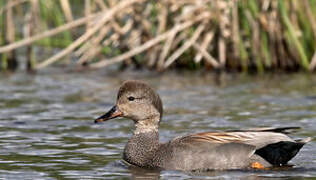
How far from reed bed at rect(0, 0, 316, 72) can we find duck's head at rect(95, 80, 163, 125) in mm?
4554


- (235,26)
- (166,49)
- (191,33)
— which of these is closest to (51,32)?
(166,49)

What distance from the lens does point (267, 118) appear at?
11219 mm

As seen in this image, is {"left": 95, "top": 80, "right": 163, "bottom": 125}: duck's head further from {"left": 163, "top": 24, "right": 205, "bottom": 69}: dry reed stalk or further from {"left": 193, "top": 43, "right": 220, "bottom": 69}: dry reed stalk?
{"left": 193, "top": 43, "right": 220, "bottom": 69}: dry reed stalk

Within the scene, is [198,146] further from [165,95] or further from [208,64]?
[208,64]

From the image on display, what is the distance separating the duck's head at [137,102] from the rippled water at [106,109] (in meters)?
0.49

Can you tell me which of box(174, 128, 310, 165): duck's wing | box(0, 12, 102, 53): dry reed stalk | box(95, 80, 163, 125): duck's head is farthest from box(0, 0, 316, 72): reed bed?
box(174, 128, 310, 165): duck's wing

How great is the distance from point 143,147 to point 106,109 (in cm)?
344

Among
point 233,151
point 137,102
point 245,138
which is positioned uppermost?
point 137,102

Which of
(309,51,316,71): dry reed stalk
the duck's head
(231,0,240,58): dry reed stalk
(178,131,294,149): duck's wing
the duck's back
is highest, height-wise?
(231,0,240,58): dry reed stalk

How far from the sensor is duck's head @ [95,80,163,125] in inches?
353

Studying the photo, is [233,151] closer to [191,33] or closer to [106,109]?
[106,109]

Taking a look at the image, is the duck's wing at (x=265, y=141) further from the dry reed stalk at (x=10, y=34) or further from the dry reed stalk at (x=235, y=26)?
the dry reed stalk at (x=10, y=34)

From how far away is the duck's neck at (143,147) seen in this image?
8.79 meters

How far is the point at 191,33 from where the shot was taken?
14.2 meters
